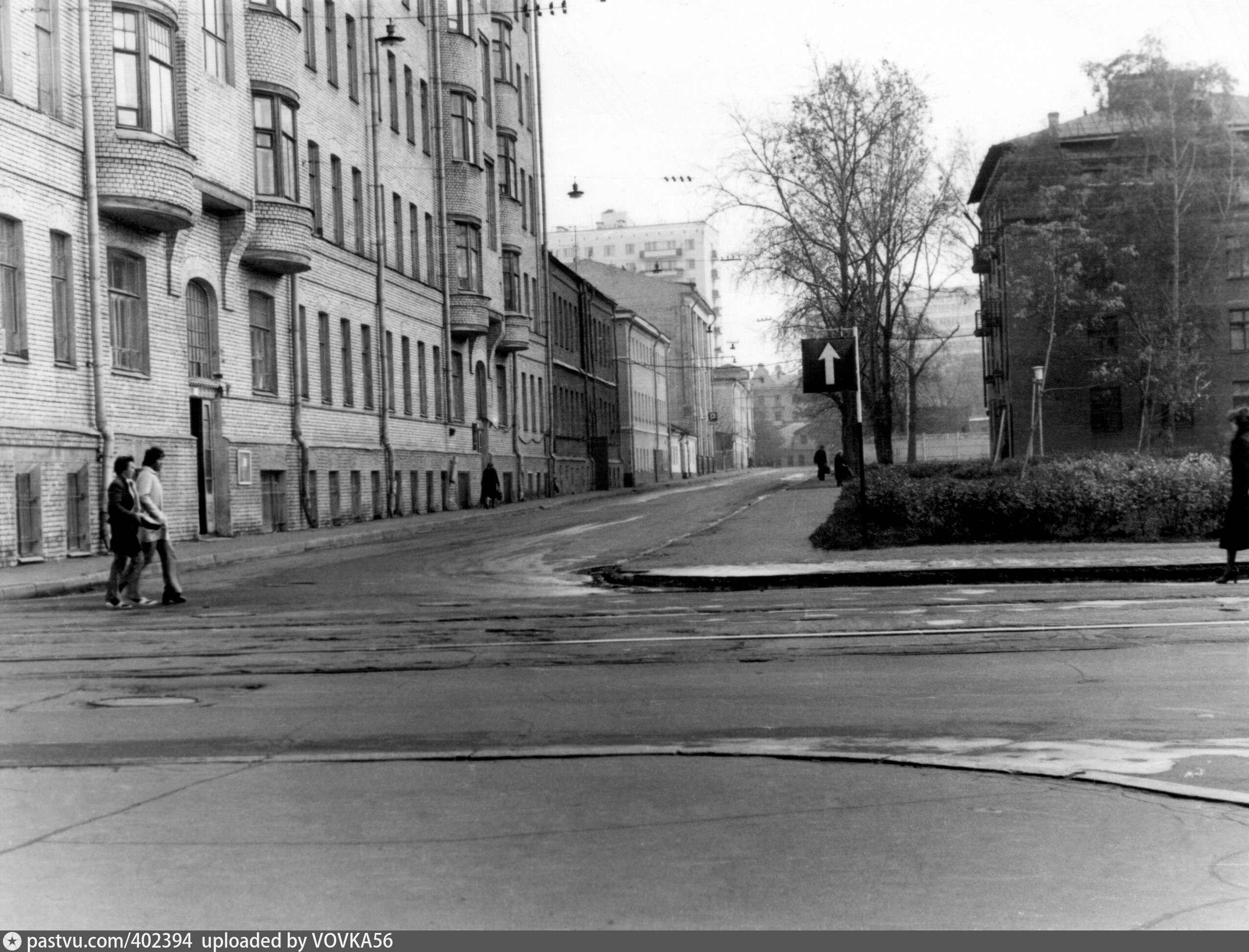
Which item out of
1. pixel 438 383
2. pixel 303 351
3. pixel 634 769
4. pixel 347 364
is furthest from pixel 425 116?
pixel 634 769

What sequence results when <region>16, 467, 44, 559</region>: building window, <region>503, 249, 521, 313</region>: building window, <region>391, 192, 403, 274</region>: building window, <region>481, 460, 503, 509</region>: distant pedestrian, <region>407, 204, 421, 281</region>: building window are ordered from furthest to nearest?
<region>503, 249, 521, 313</region>: building window, <region>481, 460, 503, 509</region>: distant pedestrian, <region>407, 204, 421, 281</region>: building window, <region>391, 192, 403, 274</region>: building window, <region>16, 467, 44, 559</region>: building window

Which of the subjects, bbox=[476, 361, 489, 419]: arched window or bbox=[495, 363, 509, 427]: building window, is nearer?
bbox=[476, 361, 489, 419]: arched window

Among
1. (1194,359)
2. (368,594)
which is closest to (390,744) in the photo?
(368,594)

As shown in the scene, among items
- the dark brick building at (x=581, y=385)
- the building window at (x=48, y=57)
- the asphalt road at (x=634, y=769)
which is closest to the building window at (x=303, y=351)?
the building window at (x=48, y=57)

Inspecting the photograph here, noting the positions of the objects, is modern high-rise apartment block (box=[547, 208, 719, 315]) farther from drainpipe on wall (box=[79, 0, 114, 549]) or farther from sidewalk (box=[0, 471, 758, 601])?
drainpipe on wall (box=[79, 0, 114, 549])

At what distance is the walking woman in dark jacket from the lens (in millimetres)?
14484

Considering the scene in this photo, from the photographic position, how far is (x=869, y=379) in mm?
49812

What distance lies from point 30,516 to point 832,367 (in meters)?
12.6

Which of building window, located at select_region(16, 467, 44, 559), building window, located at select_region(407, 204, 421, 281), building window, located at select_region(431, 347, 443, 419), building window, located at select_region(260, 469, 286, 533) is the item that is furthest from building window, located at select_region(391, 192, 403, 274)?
building window, located at select_region(16, 467, 44, 559)

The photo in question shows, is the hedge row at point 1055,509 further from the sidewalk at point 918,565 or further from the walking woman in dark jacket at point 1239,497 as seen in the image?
the walking woman in dark jacket at point 1239,497

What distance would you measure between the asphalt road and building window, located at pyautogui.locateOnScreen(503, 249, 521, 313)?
140ft

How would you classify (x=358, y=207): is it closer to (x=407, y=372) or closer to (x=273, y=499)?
(x=407, y=372)

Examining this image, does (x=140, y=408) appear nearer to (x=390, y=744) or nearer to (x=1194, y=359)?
(x=390, y=744)

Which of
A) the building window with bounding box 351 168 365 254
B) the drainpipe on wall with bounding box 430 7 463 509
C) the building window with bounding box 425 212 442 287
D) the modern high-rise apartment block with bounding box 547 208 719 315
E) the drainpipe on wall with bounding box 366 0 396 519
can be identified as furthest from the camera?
the modern high-rise apartment block with bounding box 547 208 719 315
